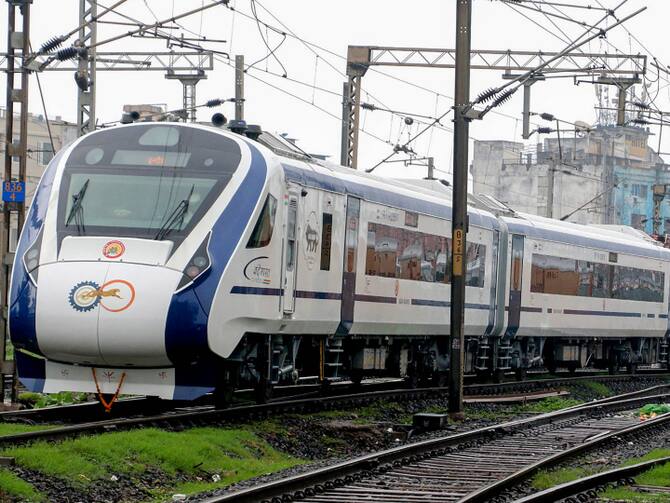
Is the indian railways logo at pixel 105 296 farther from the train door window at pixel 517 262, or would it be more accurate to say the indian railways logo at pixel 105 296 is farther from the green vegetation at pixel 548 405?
the train door window at pixel 517 262

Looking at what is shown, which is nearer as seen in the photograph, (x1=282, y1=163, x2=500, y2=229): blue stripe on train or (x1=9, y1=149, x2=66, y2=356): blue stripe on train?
(x1=9, y1=149, x2=66, y2=356): blue stripe on train

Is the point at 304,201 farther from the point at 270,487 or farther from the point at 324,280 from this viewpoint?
the point at 270,487

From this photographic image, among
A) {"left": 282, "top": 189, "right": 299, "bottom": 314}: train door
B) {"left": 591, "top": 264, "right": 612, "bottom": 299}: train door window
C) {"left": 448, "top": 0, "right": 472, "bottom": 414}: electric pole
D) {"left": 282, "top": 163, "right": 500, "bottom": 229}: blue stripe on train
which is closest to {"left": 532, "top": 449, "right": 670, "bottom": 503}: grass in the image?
Result: {"left": 282, "top": 189, "right": 299, "bottom": 314}: train door

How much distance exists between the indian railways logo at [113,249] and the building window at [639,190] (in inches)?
3485

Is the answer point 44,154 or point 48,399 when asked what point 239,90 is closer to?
point 48,399

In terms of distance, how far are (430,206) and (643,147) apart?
88.9 meters

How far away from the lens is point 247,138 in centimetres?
1739

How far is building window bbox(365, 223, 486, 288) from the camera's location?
21.3 metres

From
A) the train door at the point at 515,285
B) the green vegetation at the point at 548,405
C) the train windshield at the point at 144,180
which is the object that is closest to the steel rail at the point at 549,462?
the green vegetation at the point at 548,405

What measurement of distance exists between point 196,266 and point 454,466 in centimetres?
373

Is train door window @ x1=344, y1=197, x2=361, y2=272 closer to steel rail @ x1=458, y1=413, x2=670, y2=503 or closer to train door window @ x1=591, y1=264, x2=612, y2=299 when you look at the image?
steel rail @ x1=458, y1=413, x2=670, y2=503

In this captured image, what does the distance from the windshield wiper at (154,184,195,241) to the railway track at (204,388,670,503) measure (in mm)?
3656

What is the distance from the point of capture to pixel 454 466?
45.9ft

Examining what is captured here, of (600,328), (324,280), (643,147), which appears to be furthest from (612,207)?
(324,280)
